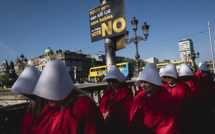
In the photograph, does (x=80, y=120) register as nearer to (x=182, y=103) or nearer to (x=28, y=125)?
(x=28, y=125)

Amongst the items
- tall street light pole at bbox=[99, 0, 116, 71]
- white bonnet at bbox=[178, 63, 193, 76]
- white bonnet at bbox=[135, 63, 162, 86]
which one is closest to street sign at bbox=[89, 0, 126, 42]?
tall street light pole at bbox=[99, 0, 116, 71]

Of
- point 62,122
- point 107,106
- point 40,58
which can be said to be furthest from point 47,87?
point 40,58

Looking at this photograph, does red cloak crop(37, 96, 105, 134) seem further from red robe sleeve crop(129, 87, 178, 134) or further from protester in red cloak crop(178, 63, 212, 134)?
protester in red cloak crop(178, 63, 212, 134)

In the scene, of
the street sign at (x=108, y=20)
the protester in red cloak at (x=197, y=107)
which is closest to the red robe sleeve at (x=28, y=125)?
the street sign at (x=108, y=20)

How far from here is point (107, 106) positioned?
3719 millimetres

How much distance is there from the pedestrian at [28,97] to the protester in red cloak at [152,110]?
5.13 feet

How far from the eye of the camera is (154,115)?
97.9 inches

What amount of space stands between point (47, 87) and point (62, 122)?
16.0 inches

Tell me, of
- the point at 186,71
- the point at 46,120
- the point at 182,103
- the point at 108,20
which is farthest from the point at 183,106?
the point at 46,120

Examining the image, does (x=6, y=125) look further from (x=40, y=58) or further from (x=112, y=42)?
(x=40, y=58)

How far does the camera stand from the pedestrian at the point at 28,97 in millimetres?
2090

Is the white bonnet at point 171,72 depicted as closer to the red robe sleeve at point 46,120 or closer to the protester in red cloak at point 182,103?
the protester in red cloak at point 182,103

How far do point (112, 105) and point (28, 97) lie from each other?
191 centimetres

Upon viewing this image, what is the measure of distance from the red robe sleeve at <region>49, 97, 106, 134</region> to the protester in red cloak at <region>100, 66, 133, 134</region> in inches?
70.6
